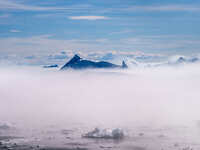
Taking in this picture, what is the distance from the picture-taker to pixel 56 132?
405ft

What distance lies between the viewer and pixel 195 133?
385ft

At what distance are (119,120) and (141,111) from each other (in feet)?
134

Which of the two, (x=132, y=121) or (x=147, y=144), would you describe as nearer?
(x=147, y=144)

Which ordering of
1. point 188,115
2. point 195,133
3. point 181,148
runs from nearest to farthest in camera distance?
point 181,148
point 195,133
point 188,115

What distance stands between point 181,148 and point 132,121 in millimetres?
54995

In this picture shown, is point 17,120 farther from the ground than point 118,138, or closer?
farther from the ground

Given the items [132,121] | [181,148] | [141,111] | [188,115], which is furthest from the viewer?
[141,111]

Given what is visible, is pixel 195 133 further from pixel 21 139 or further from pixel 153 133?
pixel 21 139

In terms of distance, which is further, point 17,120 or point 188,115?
point 188,115

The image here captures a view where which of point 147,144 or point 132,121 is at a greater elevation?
point 132,121

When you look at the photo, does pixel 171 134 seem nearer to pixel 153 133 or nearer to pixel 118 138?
pixel 153 133

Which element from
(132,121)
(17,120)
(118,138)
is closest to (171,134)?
(118,138)

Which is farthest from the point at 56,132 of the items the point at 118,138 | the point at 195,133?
the point at 195,133

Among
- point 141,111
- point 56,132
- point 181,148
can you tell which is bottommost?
point 181,148
